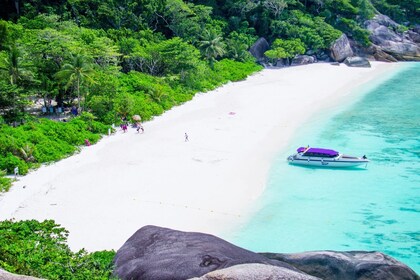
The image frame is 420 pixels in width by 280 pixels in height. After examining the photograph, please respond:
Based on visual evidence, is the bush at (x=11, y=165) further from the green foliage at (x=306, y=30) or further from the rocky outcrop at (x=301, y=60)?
the green foliage at (x=306, y=30)

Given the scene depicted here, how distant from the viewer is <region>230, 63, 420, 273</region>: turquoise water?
1820 centimetres

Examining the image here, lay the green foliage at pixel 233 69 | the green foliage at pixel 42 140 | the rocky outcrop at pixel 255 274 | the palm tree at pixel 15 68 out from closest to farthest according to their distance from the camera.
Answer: the rocky outcrop at pixel 255 274 < the green foliage at pixel 42 140 < the palm tree at pixel 15 68 < the green foliage at pixel 233 69

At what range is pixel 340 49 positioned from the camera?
61375 mm

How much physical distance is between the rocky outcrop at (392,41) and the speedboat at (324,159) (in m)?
45.7

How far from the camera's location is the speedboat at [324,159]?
1015 inches

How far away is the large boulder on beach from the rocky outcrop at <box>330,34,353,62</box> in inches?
2147

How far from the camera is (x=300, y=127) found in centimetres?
3353

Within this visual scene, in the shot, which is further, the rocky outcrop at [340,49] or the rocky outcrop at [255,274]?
the rocky outcrop at [340,49]

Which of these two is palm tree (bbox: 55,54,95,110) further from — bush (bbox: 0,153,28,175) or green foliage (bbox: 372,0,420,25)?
green foliage (bbox: 372,0,420,25)

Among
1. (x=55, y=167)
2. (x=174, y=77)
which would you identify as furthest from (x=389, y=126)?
(x=55, y=167)

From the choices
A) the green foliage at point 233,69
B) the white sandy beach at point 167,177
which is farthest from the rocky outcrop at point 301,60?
the white sandy beach at point 167,177

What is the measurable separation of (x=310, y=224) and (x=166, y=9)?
37.1 metres

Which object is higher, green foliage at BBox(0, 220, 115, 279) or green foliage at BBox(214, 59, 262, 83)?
green foliage at BBox(0, 220, 115, 279)

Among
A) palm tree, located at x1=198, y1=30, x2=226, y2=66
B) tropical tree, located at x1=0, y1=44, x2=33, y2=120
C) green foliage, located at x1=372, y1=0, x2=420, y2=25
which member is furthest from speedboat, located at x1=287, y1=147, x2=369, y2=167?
green foliage, located at x1=372, y1=0, x2=420, y2=25
